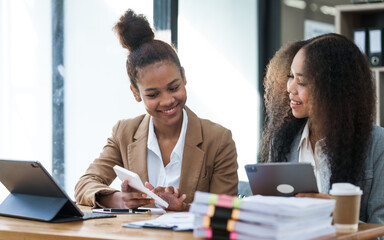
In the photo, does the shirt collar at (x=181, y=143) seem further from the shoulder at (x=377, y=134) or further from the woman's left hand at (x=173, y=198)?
the shoulder at (x=377, y=134)

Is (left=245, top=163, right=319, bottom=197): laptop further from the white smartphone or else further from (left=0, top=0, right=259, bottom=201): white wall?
(left=0, top=0, right=259, bottom=201): white wall

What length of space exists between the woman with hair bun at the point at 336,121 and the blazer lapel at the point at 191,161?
0.99ft

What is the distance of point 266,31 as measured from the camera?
536cm

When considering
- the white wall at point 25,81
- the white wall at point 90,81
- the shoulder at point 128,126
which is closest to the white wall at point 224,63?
the white wall at point 90,81

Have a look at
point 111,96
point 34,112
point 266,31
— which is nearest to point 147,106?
point 34,112

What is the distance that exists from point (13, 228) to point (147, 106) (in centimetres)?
83

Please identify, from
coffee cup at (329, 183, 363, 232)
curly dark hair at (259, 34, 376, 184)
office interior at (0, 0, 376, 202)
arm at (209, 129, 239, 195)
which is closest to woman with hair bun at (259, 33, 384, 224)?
curly dark hair at (259, 34, 376, 184)

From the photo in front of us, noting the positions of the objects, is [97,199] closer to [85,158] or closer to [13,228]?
[13,228]

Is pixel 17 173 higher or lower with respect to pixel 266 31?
lower

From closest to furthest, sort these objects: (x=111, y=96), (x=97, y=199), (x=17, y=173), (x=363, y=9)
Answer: (x=17, y=173)
(x=97, y=199)
(x=111, y=96)
(x=363, y=9)

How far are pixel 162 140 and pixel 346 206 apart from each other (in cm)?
103

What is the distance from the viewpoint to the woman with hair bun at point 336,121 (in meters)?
2.01

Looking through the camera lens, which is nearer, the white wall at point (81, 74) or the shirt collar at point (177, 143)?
the shirt collar at point (177, 143)

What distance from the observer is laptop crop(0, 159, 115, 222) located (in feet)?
6.00
